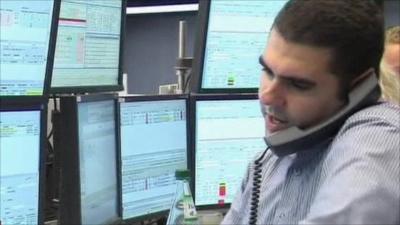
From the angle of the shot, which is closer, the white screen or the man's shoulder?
the man's shoulder

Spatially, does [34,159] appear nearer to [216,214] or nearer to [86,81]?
[86,81]

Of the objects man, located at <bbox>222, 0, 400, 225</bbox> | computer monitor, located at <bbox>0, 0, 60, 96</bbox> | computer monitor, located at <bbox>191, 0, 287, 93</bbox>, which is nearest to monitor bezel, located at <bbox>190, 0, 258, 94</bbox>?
computer monitor, located at <bbox>191, 0, 287, 93</bbox>

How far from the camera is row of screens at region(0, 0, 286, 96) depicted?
1359mm

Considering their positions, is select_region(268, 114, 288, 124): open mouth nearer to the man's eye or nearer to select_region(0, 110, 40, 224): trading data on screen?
the man's eye

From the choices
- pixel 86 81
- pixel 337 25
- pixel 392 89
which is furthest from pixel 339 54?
pixel 86 81

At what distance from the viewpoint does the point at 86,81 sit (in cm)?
163

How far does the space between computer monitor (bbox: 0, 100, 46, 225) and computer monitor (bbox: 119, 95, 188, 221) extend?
1.07ft

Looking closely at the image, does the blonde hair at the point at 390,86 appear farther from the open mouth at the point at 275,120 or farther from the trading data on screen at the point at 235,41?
the trading data on screen at the point at 235,41

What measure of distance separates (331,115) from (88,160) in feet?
2.62

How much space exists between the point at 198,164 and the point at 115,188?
0.31 meters

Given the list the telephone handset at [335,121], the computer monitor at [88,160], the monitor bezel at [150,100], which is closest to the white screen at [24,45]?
the computer monitor at [88,160]

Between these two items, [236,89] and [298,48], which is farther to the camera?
[236,89]

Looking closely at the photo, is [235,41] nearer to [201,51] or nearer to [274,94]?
[201,51]

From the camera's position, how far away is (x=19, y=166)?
137cm
